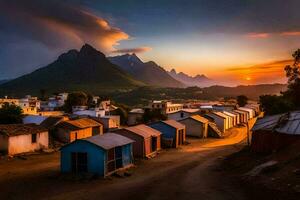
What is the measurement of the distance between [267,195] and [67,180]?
15430mm

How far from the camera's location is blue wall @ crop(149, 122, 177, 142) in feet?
174

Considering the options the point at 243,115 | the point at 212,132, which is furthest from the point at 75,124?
the point at 243,115

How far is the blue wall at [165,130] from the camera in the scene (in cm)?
5297

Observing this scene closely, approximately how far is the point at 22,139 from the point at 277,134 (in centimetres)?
2811

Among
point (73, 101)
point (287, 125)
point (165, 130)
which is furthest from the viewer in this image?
point (73, 101)

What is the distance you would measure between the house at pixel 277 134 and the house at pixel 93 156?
12.6 m

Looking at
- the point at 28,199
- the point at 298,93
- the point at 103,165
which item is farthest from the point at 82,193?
the point at 298,93

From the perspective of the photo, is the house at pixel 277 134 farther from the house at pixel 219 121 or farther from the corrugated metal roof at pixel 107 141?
the house at pixel 219 121

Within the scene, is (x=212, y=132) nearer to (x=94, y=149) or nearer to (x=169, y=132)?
(x=169, y=132)

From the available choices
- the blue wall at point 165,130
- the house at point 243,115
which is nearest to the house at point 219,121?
the house at point 243,115

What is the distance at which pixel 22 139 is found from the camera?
45812 mm

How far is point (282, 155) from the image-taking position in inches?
1192

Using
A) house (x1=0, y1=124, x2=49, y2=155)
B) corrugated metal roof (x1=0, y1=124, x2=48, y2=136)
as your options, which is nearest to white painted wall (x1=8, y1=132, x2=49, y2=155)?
house (x1=0, y1=124, x2=49, y2=155)

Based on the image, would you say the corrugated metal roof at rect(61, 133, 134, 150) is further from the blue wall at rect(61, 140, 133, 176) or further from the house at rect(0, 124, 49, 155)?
the house at rect(0, 124, 49, 155)
